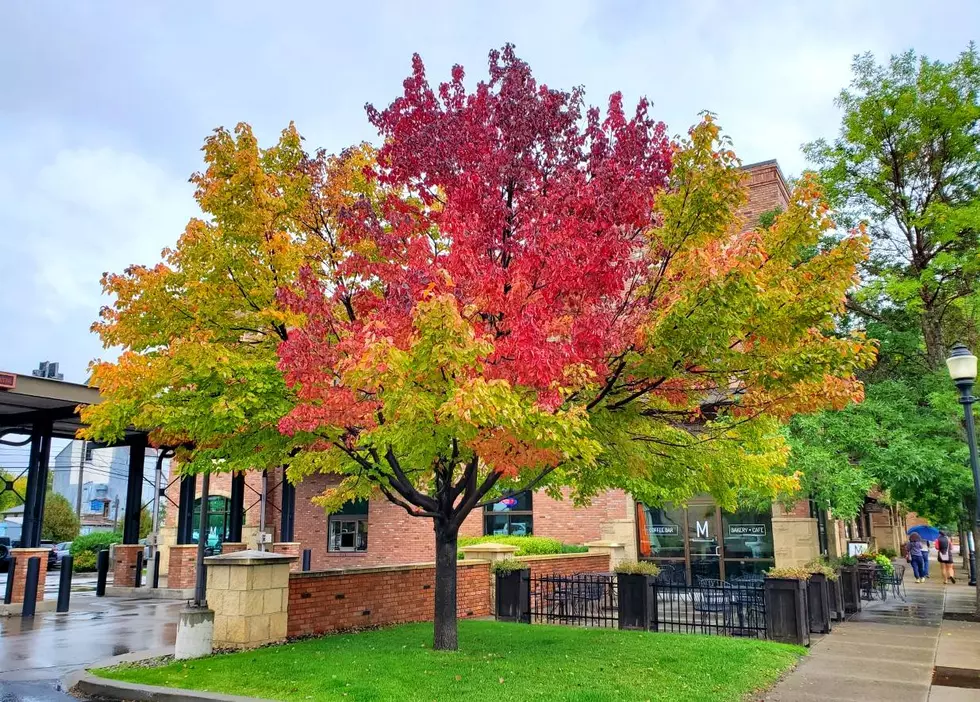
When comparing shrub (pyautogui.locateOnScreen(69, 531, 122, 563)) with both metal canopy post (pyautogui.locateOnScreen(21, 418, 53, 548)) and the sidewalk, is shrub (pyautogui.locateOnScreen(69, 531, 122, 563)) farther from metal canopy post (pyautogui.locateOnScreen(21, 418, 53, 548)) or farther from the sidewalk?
the sidewalk

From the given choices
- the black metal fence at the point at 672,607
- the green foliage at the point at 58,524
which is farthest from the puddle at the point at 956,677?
the green foliage at the point at 58,524

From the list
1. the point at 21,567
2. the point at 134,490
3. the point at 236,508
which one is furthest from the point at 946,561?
the point at 21,567

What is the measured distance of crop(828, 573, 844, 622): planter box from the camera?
49.8 feet

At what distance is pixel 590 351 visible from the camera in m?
8.28

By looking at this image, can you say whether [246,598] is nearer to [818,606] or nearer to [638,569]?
[638,569]

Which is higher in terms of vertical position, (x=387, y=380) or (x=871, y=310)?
(x=871, y=310)

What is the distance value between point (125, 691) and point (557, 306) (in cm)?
652

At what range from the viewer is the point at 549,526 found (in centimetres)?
2480

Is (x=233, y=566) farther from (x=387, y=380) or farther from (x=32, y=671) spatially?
(x=387, y=380)

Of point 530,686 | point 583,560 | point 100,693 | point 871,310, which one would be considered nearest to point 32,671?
point 100,693

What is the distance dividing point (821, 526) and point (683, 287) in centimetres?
1906

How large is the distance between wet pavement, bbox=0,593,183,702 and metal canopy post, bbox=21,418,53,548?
2129 mm

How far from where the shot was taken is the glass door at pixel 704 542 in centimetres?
2139

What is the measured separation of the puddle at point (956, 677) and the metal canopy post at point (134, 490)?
21878 mm
